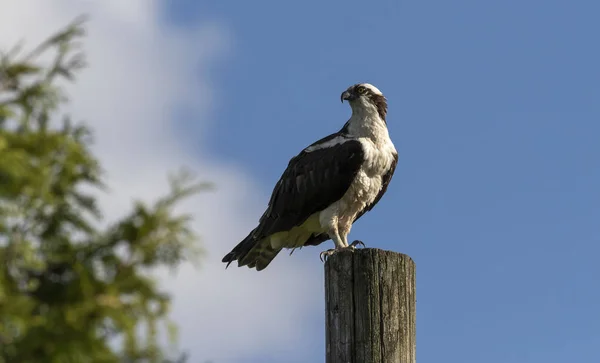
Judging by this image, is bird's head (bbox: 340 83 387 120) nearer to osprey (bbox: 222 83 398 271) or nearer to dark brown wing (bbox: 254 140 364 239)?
osprey (bbox: 222 83 398 271)

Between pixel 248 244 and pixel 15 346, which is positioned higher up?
pixel 248 244

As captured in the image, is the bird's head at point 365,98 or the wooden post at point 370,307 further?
the bird's head at point 365,98

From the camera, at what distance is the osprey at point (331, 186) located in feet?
31.4

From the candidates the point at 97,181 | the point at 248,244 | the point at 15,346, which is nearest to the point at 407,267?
the point at 97,181

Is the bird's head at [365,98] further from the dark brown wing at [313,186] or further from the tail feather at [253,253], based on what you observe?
the tail feather at [253,253]

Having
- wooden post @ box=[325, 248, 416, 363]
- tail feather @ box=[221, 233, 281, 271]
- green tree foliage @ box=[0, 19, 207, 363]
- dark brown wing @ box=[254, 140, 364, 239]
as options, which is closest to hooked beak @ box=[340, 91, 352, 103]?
dark brown wing @ box=[254, 140, 364, 239]

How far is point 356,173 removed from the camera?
31.3 feet

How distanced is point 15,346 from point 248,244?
22.8ft

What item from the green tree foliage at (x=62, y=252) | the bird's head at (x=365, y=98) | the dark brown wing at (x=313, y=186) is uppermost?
the bird's head at (x=365, y=98)

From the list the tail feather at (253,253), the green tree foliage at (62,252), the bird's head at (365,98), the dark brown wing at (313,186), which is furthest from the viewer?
the bird's head at (365,98)

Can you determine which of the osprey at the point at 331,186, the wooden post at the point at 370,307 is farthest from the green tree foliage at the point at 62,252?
the osprey at the point at 331,186

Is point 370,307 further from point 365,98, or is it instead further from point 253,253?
point 365,98

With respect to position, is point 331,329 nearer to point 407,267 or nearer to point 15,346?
point 407,267

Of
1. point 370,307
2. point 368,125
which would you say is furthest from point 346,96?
point 370,307
